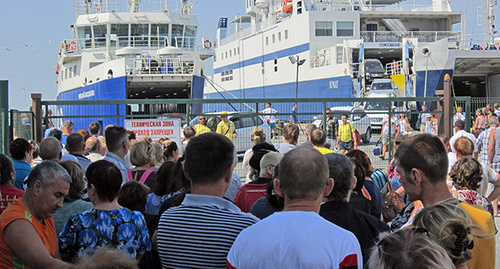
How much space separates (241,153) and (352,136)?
9.04 feet

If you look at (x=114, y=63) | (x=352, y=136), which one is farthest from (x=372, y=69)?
(x=352, y=136)

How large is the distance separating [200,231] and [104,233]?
80cm

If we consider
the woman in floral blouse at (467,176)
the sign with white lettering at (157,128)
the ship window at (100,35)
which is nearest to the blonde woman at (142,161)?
the woman in floral blouse at (467,176)

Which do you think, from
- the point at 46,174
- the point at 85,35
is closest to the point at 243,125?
the point at 46,174

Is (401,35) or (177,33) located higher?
(401,35)

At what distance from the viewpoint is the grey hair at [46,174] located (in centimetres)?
364

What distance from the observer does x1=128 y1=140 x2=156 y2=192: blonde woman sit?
5.83m

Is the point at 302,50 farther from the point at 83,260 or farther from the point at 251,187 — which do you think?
the point at 83,260

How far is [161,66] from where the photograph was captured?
85.4 ft

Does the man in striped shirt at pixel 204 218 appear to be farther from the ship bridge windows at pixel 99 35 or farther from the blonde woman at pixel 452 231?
the ship bridge windows at pixel 99 35

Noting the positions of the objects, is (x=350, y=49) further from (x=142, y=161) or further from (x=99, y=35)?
(x=142, y=161)

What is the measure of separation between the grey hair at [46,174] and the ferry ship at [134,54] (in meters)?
21.7

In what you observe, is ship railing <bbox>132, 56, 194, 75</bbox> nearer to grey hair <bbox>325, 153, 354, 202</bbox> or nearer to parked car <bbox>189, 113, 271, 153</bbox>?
parked car <bbox>189, 113, 271, 153</bbox>

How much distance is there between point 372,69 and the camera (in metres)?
37.5
